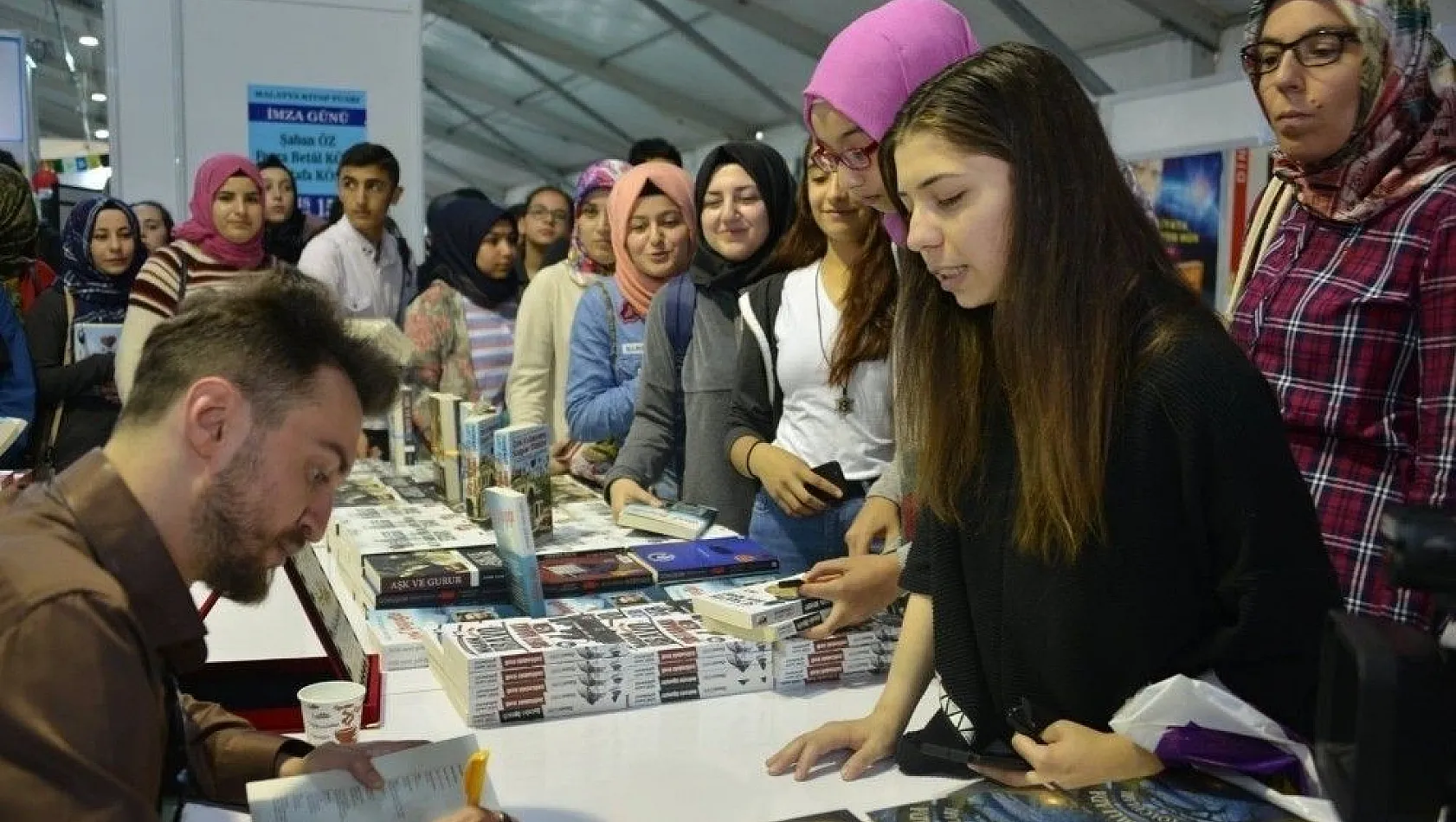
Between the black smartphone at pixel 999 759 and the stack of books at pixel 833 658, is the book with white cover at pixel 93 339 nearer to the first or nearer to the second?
the stack of books at pixel 833 658

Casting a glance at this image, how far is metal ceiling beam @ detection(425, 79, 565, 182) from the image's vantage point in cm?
1552

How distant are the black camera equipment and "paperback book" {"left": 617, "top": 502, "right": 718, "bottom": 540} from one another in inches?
69.3

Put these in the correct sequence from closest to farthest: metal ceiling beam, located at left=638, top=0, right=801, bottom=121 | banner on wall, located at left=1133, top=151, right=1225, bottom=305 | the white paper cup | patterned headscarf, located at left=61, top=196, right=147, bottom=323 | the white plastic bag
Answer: the white plastic bag
the white paper cup
patterned headscarf, located at left=61, top=196, right=147, bottom=323
banner on wall, located at left=1133, top=151, right=1225, bottom=305
metal ceiling beam, located at left=638, top=0, right=801, bottom=121

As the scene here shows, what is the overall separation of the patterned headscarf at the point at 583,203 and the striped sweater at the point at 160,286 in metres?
0.92

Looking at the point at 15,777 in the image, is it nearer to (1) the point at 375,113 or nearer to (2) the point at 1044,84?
(2) the point at 1044,84

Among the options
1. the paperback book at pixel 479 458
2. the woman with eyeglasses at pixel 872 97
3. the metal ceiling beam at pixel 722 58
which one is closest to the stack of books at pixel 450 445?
the paperback book at pixel 479 458

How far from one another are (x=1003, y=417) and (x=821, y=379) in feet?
3.24

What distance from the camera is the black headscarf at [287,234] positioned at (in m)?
4.64

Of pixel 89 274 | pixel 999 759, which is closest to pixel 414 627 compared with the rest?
pixel 999 759

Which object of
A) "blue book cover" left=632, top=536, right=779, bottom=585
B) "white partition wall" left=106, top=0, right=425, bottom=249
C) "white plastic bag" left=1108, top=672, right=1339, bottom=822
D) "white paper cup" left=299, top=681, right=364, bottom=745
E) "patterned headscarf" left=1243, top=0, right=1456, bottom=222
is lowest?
"white paper cup" left=299, top=681, right=364, bottom=745

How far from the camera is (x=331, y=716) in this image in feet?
4.91

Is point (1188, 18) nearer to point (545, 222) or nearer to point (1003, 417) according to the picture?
point (545, 222)

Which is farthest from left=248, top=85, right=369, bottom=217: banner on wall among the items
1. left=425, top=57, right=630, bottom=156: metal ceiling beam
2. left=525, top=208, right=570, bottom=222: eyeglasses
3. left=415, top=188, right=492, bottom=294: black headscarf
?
left=425, top=57, right=630, bottom=156: metal ceiling beam

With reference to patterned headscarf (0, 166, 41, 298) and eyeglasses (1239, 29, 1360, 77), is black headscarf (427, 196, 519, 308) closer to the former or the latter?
patterned headscarf (0, 166, 41, 298)
